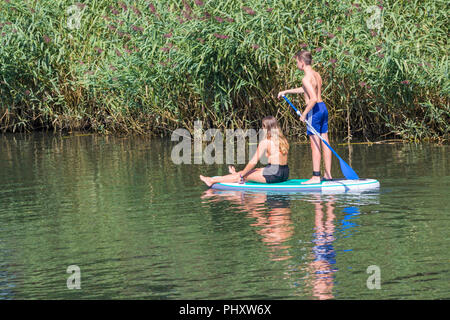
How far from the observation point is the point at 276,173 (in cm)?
1041

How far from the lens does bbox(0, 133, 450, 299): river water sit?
20.9 ft

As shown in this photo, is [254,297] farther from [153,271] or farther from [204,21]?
[204,21]

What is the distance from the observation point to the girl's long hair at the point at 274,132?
1008 centimetres

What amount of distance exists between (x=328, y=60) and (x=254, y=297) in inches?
339

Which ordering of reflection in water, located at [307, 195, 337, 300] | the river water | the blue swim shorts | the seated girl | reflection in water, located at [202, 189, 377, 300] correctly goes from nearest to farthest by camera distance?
1. reflection in water, located at [307, 195, 337, 300]
2. the river water
3. reflection in water, located at [202, 189, 377, 300]
4. the seated girl
5. the blue swim shorts

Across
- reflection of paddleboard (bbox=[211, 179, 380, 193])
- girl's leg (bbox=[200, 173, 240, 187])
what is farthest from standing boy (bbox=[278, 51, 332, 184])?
girl's leg (bbox=[200, 173, 240, 187])

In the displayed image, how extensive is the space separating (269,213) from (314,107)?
1952 millimetres

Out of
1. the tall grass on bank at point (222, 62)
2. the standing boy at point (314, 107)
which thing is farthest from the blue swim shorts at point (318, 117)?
the tall grass on bank at point (222, 62)

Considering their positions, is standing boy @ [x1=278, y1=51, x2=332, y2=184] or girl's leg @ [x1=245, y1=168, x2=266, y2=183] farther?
girl's leg @ [x1=245, y1=168, x2=266, y2=183]

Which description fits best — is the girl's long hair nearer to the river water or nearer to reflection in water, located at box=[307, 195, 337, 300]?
the river water

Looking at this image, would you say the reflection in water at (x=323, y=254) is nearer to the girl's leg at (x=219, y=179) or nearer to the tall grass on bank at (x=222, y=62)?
the girl's leg at (x=219, y=179)

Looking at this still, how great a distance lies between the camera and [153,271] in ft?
22.4

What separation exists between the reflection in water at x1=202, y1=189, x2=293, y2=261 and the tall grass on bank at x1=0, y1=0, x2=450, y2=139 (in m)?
4.39

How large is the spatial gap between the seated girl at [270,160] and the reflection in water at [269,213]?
31 centimetres
